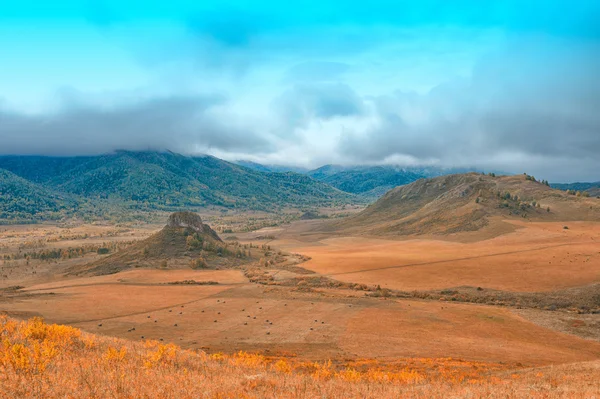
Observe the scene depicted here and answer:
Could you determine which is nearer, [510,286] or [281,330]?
[281,330]

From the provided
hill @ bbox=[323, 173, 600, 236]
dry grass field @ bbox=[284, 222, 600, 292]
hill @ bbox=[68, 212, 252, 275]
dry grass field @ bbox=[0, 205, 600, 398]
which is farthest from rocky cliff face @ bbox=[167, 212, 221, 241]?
hill @ bbox=[323, 173, 600, 236]

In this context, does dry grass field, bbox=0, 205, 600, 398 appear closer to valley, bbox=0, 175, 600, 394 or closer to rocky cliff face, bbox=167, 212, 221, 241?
valley, bbox=0, 175, 600, 394

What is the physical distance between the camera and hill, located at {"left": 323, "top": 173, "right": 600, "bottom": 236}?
396 ft

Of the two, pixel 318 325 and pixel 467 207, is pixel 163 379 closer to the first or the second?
pixel 318 325

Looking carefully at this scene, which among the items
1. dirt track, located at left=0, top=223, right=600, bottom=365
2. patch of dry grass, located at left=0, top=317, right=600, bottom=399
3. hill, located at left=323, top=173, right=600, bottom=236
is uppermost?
hill, located at left=323, top=173, right=600, bottom=236

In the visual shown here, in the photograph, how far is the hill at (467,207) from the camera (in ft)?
396

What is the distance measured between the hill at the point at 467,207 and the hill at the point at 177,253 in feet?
221

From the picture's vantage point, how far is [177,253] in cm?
8681

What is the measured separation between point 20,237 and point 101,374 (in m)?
173

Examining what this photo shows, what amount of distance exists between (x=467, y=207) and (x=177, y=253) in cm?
9677

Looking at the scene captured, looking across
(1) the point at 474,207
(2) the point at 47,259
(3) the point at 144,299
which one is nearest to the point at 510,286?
(3) the point at 144,299

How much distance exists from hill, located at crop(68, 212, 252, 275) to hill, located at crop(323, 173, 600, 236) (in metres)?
67.4

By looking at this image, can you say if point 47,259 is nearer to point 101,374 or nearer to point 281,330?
point 281,330

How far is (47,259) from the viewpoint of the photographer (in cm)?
9612
